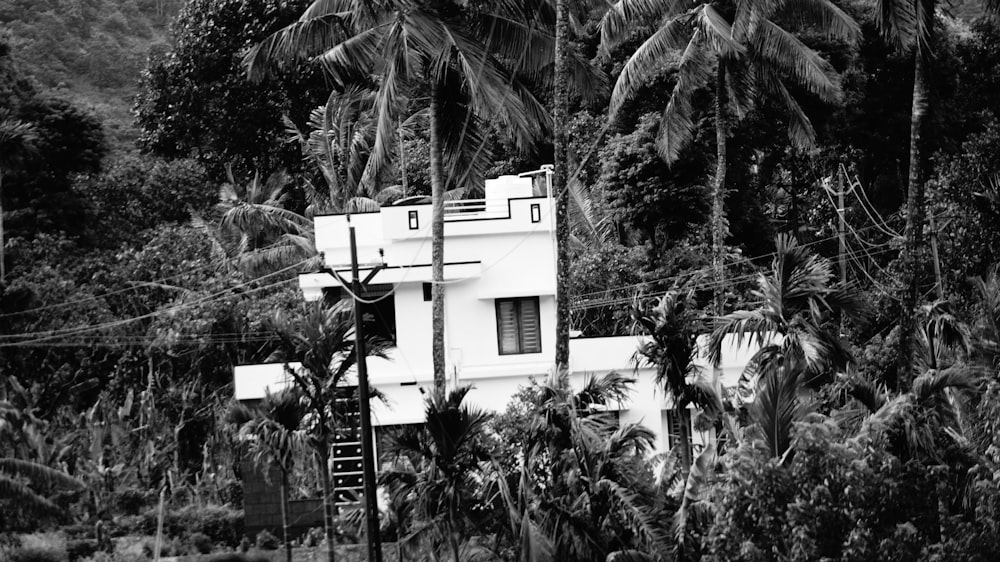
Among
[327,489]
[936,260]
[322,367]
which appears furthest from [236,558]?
[936,260]

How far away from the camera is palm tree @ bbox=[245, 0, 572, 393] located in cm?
2523

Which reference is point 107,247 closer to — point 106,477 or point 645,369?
point 106,477

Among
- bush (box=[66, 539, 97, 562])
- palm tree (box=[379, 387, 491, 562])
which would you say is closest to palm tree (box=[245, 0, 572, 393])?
palm tree (box=[379, 387, 491, 562])

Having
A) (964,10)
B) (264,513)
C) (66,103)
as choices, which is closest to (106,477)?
(264,513)

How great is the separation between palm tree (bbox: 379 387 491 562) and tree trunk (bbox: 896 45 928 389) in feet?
23.8

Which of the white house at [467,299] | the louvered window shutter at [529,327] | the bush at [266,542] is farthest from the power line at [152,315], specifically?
the bush at [266,542]

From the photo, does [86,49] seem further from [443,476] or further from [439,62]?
[443,476]

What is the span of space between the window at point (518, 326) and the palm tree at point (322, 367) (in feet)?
21.7

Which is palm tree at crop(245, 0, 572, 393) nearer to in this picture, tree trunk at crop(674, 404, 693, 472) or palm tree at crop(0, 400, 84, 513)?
tree trunk at crop(674, 404, 693, 472)

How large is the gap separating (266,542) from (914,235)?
1283 centimetres

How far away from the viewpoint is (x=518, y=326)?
28375mm

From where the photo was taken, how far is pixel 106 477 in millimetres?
28703

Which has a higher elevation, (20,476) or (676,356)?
(676,356)

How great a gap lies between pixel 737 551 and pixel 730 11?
1684 cm
